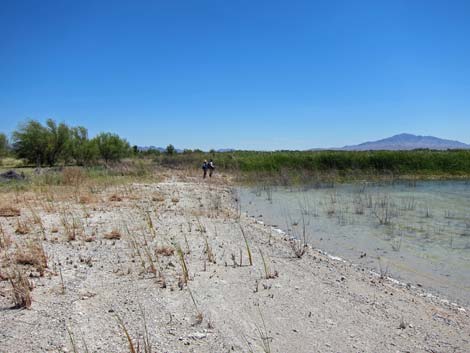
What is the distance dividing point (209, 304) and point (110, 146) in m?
40.8

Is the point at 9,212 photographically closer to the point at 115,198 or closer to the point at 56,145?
the point at 115,198

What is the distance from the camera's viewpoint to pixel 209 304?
502 centimetres

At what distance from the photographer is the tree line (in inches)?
1352

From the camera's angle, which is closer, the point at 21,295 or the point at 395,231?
the point at 21,295

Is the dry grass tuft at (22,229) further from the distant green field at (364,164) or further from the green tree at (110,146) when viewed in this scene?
the green tree at (110,146)

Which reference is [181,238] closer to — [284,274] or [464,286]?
[284,274]

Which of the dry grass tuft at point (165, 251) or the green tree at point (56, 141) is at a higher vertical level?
the green tree at point (56, 141)

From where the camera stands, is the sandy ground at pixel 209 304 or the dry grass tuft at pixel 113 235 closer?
the sandy ground at pixel 209 304

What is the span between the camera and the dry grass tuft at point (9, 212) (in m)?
10.2

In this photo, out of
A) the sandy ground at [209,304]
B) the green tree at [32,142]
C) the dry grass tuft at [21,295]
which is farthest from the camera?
the green tree at [32,142]

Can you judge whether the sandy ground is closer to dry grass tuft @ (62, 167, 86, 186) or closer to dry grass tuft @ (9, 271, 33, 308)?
dry grass tuft @ (9, 271, 33, 308)

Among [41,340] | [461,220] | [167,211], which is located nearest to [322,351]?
[41,340]

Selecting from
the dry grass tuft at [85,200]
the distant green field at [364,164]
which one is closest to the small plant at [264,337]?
the dry grass tuft at [85,200]

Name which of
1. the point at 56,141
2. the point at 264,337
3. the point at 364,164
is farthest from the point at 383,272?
the point at 56,141
